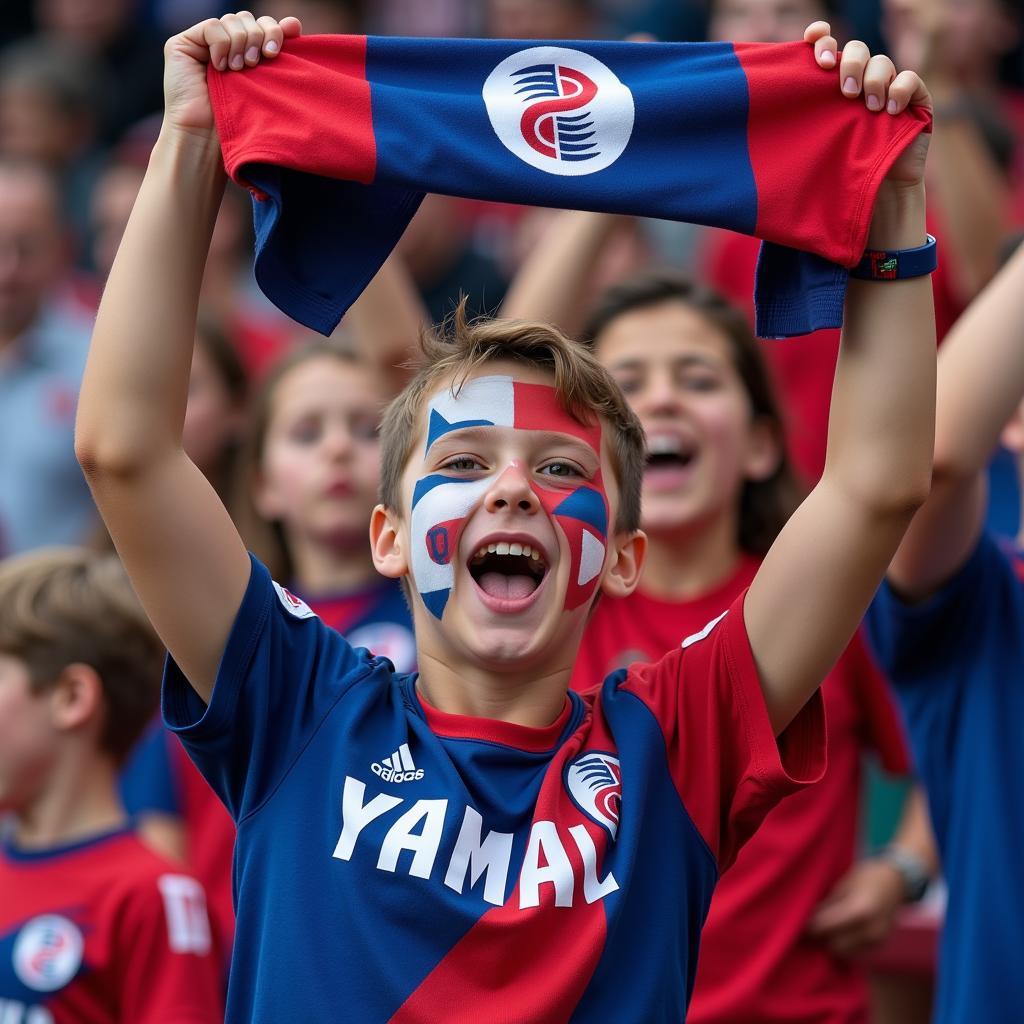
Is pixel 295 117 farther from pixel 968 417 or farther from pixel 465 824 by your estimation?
pixel 968 417

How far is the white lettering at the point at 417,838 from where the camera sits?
7.11ft

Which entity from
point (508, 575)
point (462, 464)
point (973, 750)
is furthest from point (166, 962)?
point (973, 750)

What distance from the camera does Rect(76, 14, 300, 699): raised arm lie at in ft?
7.17

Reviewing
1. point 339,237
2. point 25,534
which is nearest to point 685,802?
point 339,237

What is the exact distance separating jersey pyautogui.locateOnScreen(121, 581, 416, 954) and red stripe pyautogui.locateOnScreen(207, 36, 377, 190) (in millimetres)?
1679

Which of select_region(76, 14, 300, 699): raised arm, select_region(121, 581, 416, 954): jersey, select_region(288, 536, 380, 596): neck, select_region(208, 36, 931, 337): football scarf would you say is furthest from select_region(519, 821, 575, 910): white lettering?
select_region(288, 536, 380, 596): neck

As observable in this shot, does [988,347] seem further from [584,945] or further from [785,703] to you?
[584,945]

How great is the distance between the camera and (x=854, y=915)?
3254mm

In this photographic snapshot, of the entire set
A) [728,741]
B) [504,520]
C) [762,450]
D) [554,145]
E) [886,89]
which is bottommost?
[728,741]

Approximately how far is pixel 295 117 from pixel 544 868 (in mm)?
1047

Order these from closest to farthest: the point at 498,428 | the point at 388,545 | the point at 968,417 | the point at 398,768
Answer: the point at 398,768 → the point at 498,428 → the point at 388,545 → the point at 968,417

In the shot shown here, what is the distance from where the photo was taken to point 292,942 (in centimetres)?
216

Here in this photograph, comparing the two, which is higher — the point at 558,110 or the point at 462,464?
the point at 558,110

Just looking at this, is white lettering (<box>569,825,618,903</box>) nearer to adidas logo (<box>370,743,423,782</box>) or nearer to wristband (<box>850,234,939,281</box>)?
adidas logo (<box>370,743,423,782</box>)
